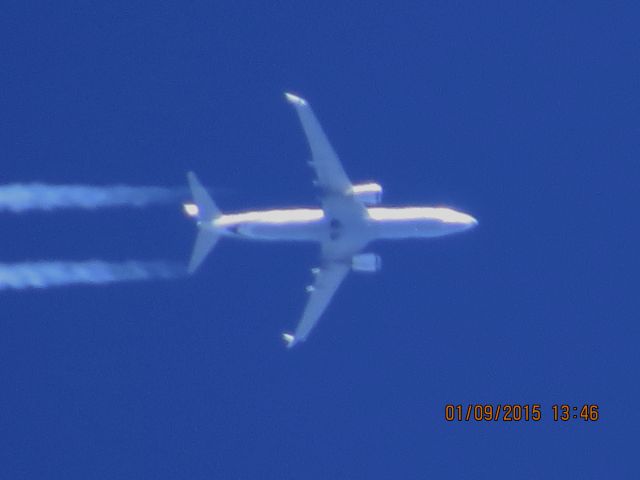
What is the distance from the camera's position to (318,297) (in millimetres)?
85625

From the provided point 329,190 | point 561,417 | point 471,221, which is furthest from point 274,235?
point 561,417

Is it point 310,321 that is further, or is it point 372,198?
point 310,321

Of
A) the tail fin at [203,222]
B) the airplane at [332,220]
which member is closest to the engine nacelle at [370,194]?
the airplane at [332,220]

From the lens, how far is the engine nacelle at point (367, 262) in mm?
81438

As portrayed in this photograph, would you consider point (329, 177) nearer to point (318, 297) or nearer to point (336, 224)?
point (336, 224)

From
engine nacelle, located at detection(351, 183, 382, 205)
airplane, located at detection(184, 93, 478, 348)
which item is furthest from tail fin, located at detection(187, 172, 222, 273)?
engine nacelle, located at detection(351, 183, 382, 205)

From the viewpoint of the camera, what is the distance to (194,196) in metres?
82.3

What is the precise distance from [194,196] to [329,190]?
7100 millimetres

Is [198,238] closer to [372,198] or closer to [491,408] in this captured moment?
[372,198]

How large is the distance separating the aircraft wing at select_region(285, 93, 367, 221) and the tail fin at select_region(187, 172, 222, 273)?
5840 mm

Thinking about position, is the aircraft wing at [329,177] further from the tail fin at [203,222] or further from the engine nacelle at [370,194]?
the tail fin at [203,222]

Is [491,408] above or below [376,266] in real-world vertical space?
below

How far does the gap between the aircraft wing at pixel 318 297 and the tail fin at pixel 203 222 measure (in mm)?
6049

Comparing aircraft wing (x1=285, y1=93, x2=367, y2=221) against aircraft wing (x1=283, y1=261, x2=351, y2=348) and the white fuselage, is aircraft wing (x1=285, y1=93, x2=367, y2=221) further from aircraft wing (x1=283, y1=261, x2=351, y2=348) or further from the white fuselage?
aircraft wing (x1=283, y1=261, x2=351, y2=348)
